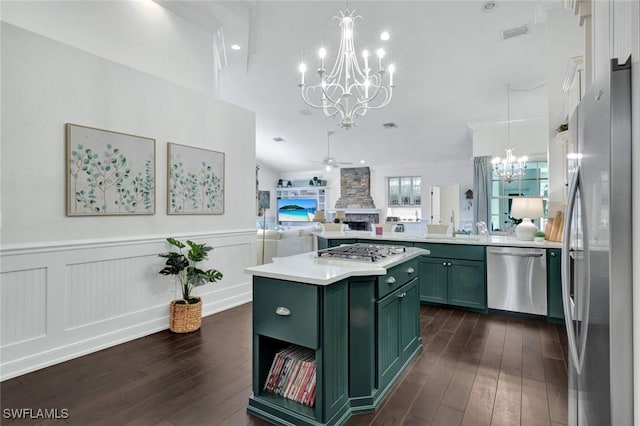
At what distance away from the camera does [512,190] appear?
23.1 feet

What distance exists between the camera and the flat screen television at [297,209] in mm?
11992

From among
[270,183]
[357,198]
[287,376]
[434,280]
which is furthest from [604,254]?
[270,183]

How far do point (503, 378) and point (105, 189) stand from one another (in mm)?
3756

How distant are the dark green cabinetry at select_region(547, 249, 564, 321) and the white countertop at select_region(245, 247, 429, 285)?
2.31 meters

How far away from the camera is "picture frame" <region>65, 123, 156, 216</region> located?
9.33 ft

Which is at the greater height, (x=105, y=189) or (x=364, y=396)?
(x=105, y=189)

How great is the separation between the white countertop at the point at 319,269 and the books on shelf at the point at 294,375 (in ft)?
1.79

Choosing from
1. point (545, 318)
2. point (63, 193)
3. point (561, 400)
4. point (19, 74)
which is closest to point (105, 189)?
point (63, 193)

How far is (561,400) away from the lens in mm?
2162

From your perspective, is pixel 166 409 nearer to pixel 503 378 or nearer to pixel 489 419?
pixel 489 419

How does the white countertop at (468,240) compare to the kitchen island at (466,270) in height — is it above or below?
above

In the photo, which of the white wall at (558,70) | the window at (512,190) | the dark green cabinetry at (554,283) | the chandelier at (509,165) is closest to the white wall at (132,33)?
the white wall at (558,70)

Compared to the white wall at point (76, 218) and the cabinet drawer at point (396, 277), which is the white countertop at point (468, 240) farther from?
the white wall at point (76, 218)

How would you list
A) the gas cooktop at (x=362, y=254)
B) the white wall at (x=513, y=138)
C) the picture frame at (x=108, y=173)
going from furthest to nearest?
the white wall at (x=513, y=138) < the picture frame at (x=108, y=173) < the gas cooktop at (x=362, y=254)
